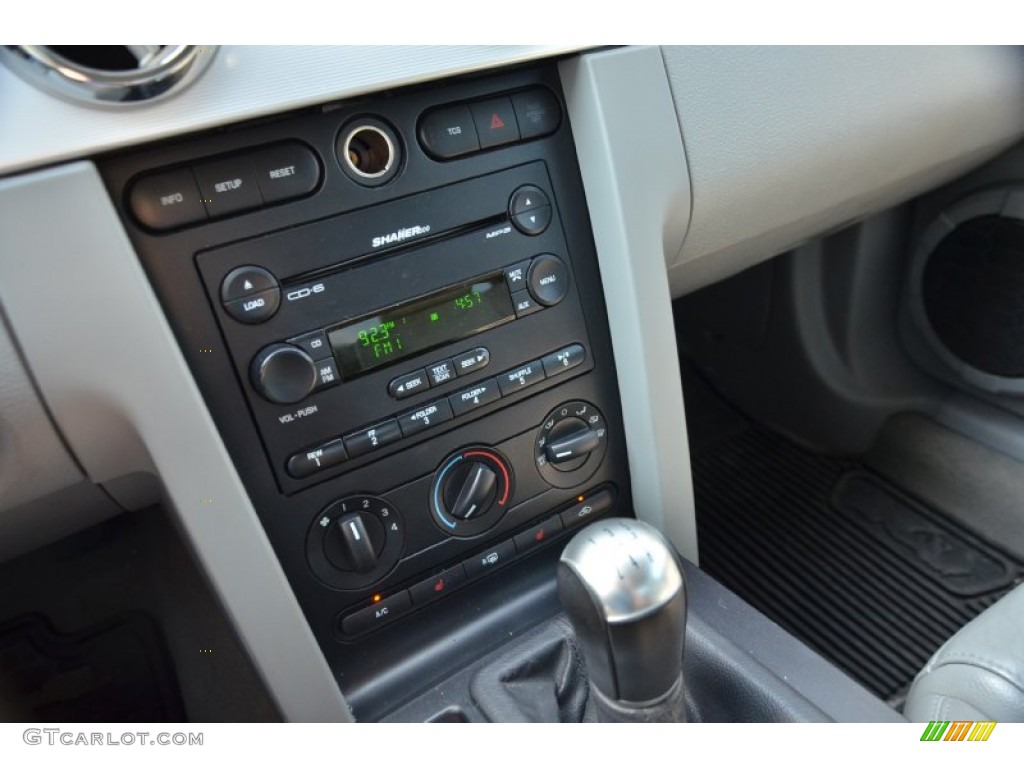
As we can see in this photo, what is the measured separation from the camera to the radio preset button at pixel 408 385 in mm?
579

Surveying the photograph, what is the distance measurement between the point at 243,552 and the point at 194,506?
5 cm

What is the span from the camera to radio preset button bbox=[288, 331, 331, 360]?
0.54 meters

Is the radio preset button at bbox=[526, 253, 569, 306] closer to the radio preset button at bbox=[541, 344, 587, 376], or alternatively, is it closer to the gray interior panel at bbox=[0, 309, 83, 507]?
the radio preset button at bbox=[541, 344, 587, 376]

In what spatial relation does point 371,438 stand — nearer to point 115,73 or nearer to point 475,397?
point 475,397

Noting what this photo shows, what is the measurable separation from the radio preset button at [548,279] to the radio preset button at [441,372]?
3.4 inches

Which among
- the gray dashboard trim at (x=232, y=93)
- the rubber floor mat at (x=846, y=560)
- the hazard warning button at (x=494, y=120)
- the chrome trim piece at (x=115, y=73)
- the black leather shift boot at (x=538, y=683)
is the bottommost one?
the rubber floor mat at (x=846, y=560)

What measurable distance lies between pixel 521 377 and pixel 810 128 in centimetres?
35

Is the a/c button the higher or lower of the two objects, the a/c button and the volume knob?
the lower

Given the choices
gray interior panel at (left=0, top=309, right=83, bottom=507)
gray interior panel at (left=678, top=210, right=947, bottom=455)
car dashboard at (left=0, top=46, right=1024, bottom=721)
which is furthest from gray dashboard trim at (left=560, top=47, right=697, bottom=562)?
gray interior panel at (left=678, top=210, right=947, bottom=455)

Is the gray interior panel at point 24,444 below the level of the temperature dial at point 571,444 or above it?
above
